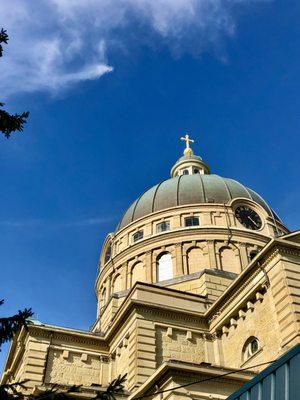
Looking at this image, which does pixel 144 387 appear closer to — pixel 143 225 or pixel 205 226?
pixel 205 226

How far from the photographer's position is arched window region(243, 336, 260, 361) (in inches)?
938

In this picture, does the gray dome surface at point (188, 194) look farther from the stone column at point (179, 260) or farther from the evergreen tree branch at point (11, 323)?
the evergreen tree branch at point (11, 323)

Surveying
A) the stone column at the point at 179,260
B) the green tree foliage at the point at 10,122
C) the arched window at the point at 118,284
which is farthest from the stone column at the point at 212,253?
the green tree foliage at the point at 10,122

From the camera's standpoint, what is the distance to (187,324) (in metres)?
27.8

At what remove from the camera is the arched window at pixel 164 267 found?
122 feet

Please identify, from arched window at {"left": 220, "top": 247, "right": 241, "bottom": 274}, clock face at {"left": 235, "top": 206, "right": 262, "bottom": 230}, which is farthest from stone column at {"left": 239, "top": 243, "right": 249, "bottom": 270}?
clock face at {"left": 235, "top": 206, "right": 262, "bottom": 230}

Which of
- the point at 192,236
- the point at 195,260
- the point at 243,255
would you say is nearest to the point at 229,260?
the point at 243,255

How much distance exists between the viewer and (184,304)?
1149 inches

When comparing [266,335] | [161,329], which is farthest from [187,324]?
[266,335]

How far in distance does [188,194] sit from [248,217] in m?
5.47

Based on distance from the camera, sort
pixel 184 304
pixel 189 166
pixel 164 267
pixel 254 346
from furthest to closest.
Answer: pixel 189 166
pixel 164 267
pixel 184 304
pixel 254 346

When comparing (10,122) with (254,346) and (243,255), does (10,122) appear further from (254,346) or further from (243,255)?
(243,255)

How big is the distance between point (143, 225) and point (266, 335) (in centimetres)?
2050

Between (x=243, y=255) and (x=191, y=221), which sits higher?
(x=191, y=221)
